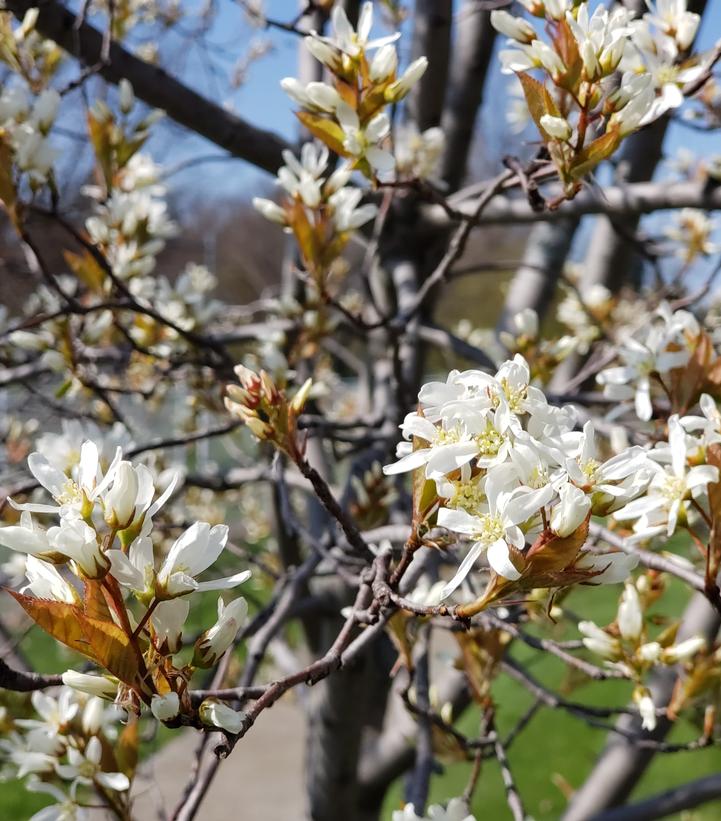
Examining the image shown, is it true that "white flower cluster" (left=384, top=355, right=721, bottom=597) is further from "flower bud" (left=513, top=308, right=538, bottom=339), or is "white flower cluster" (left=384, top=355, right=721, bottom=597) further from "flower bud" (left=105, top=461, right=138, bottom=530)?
"flower bud" (left=513, top=308, right=538, bottom=339)

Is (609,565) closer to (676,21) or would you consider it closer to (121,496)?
(121,496)

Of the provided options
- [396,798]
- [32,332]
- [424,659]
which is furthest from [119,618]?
[396,798]

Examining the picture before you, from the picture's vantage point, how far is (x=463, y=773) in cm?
377

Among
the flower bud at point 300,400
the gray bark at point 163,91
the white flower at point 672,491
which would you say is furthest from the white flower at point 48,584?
the gray bark at point 163,91

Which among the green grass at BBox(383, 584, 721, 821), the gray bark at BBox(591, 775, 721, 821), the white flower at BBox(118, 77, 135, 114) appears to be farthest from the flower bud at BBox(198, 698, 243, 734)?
the green grass at BBox(383, 584, 721, 821)

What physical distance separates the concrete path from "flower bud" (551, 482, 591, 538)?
327 cm

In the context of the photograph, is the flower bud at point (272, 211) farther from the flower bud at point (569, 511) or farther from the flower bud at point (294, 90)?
the flower bud at point (569, 511)

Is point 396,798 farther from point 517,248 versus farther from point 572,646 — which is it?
point 517,248

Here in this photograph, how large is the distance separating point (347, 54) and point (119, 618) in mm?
768

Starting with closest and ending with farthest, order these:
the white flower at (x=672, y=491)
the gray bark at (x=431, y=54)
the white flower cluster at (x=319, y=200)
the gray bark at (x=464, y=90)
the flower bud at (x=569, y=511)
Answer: the flower bud at (x=569, y=511) < the white flower at (x=672, y=491) < the white flower cluster at (x=319, y=200) < the gray bark at (x=431, y=54) < the gray bark at (x=464, y=90)

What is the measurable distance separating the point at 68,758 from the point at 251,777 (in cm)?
354

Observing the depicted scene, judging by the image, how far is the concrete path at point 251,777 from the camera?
3.79 meters

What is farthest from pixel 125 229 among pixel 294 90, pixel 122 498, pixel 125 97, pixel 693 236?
pixel 693 236

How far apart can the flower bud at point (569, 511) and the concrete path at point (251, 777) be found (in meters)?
3.27
